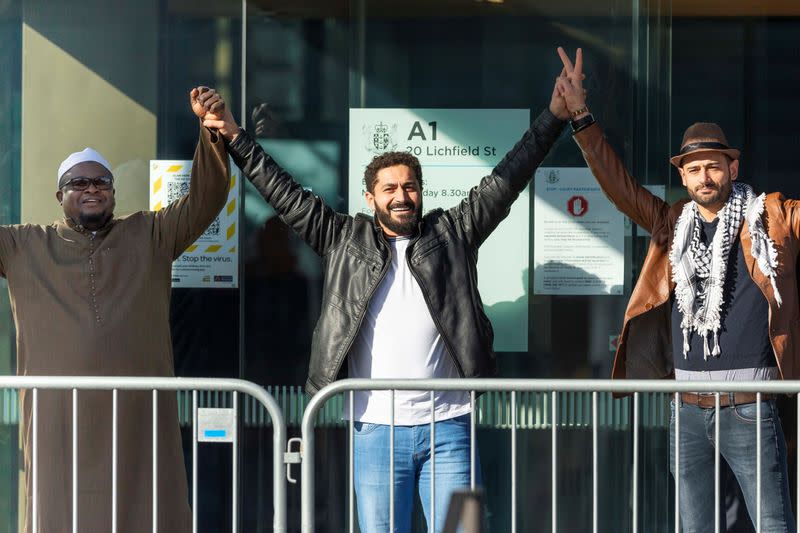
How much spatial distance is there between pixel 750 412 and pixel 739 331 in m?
0.32

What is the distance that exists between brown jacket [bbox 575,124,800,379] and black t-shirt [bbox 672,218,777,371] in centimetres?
4

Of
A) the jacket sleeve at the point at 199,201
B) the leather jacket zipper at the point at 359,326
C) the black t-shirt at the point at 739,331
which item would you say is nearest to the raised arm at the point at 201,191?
the jacket sleeve at the point at 199,201

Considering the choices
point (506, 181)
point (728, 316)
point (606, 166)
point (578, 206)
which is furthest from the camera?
point (578, 206)

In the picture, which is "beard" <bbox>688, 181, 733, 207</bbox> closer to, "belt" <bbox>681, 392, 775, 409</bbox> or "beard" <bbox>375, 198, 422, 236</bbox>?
"belt" <bbox>681, 392, 775, 409</bbox>

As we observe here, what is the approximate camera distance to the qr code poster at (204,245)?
6.83 m

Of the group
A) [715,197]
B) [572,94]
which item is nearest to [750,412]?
[715,197]

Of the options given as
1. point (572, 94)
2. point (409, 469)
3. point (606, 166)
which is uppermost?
point (572, 94)

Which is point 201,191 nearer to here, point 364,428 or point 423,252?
point 423,252

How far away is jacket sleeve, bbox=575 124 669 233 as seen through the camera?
215 inches

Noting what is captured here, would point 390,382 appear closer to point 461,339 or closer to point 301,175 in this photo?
point 461,339

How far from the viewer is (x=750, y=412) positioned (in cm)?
496

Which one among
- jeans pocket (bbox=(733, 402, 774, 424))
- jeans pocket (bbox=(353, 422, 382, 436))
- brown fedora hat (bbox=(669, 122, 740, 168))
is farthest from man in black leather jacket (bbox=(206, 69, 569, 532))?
jeans pocket (bbox=(733, 402, 774, 424))

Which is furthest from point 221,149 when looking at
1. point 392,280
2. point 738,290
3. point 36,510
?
point 738,290

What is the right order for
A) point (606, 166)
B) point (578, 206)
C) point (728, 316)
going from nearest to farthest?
point (728, 316), point (606, 166), point (578, 206)
